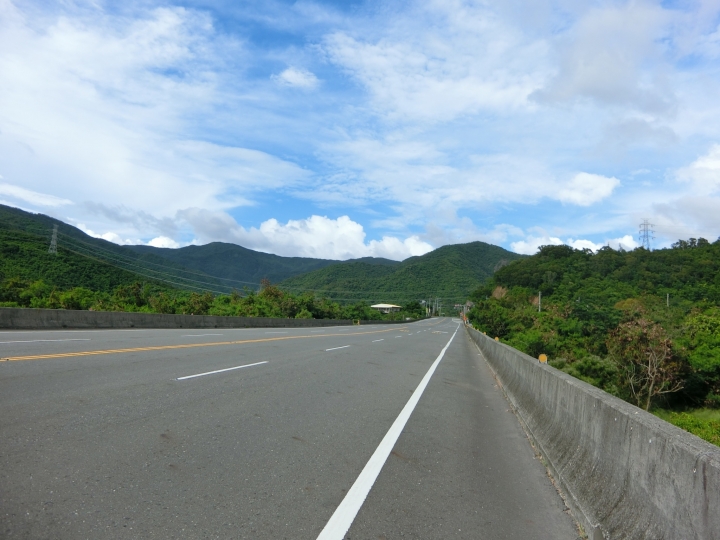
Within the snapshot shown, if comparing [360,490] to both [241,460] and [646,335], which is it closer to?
[241,460]

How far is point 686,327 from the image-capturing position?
4331 centimetres

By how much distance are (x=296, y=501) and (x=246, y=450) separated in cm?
154

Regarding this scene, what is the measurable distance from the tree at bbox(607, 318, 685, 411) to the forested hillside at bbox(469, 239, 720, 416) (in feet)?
0.19

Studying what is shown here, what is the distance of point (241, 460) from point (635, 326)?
3404cm

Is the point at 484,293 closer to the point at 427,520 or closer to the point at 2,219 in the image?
the point at 2,219

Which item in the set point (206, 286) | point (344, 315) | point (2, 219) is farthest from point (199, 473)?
point (206, 286)

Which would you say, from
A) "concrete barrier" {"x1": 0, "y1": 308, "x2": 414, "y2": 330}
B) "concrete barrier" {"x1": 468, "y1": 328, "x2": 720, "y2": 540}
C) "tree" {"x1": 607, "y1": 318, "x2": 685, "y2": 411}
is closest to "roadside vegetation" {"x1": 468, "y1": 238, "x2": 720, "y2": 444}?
"tree" {"x1": 607, "y1": 318, "x2": 685, "y2": 411}

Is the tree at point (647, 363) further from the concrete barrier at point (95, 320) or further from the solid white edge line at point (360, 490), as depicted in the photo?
the solid white edge line at point (360, 490)

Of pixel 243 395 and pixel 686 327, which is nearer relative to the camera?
pixel 243 395

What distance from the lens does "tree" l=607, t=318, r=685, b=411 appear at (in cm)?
3275

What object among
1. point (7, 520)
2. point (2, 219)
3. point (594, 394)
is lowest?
point (7, 520)

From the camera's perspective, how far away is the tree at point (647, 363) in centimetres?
3275

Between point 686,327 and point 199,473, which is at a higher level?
point 686,327

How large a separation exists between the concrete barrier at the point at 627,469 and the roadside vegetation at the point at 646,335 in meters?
21.8
